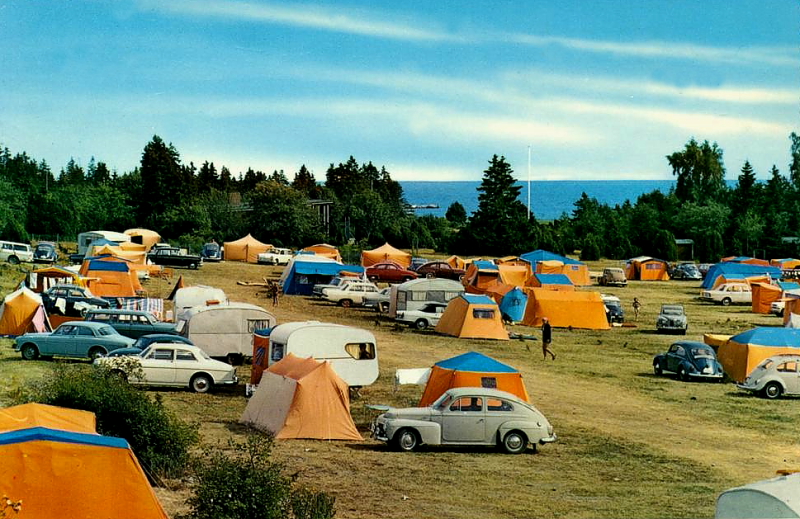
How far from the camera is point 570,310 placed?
42531 mm

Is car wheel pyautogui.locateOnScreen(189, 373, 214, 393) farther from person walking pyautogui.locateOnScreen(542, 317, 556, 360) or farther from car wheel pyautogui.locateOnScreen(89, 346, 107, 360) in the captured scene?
person walking pyautogui.locateOnScreen(542, 317, 556, 360)

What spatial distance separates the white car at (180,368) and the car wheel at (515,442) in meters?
8.36

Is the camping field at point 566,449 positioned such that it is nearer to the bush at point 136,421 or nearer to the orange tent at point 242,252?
the bush at point 136,421

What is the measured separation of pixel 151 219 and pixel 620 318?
50.8m

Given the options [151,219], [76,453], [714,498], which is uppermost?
[151,219]

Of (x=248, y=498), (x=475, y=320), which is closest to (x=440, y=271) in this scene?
Result: (x=475, y=320)

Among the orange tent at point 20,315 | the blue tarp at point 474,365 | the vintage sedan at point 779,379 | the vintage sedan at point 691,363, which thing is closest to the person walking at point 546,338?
the vintage sedan at point 691,363

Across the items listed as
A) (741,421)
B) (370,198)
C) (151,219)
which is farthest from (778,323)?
(151,219)

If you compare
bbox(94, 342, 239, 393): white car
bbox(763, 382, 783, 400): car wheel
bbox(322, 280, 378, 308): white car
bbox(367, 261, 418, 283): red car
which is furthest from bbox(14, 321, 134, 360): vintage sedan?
bbox(367, 261, 418, 283): red car

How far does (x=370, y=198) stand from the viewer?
87375mm

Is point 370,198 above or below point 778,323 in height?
above

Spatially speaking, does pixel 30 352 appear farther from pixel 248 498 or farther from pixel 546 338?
pixel 248 498

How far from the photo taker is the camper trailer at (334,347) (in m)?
24.5

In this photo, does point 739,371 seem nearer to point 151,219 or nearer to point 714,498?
point 714,498
